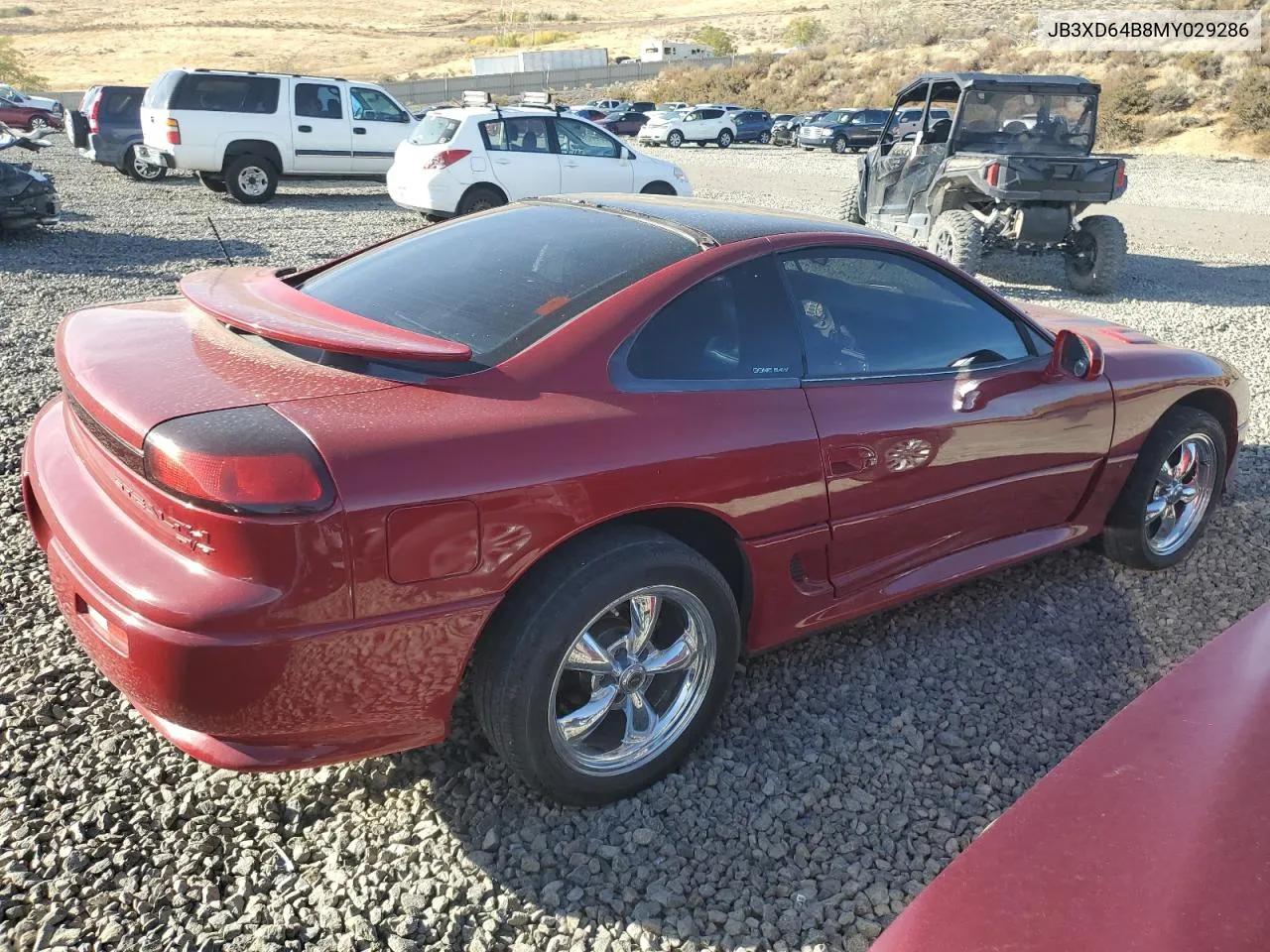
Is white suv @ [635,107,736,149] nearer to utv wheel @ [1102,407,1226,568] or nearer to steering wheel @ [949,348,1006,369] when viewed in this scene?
utv wheel @ [1102,407,1226,568]

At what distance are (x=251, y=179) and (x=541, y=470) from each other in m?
13.5

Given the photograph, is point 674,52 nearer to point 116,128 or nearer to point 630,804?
point 116,128

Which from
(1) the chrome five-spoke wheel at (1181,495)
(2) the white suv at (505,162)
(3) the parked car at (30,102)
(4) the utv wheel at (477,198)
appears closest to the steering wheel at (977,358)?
(1) the chrome five-spoke wheel at (1181,495)

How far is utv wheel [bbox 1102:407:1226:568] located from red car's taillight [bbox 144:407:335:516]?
3.10 meters

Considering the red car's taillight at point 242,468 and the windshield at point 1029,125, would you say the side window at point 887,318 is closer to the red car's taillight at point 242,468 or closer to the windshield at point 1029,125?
the red car's taillight at point 242,468

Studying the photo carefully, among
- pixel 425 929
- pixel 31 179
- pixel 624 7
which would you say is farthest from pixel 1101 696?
pixel 624 7

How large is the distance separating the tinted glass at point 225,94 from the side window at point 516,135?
13.4 ft

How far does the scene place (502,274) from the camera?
2.79 metres

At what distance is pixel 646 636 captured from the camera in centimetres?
260

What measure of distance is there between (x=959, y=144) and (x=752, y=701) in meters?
8.73

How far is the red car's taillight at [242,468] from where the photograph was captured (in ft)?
6.38

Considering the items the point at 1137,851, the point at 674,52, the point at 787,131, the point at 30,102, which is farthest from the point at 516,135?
the point at 674,52

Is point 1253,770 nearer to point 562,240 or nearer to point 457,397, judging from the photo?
point 457,397

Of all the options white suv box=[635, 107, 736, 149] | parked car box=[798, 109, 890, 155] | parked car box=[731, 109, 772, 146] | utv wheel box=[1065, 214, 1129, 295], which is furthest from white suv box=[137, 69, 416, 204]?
parked car box=[731, 109, 772, 146]
